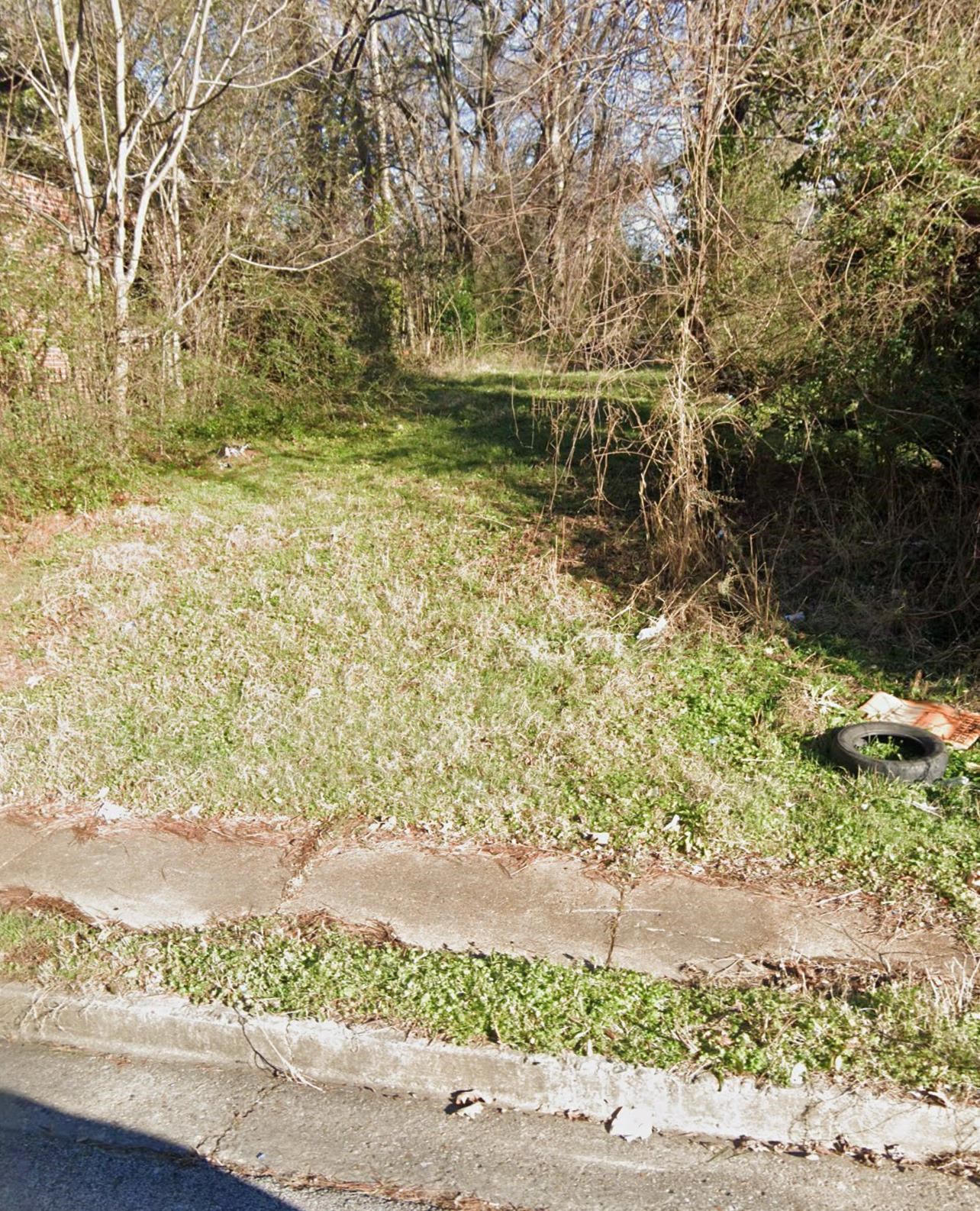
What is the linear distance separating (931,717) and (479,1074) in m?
3.74

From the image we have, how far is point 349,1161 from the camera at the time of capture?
3068 millimetres

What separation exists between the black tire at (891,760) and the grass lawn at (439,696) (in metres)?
0.11

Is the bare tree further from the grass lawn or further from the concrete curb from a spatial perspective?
the concrete curb

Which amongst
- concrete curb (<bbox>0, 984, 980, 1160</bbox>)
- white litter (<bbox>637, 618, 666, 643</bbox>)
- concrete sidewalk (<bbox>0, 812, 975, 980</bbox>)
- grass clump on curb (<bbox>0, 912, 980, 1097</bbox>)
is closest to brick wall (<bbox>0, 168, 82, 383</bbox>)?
concrete sidewalk (<bbox>0, 812, 975, 980</bbox>)

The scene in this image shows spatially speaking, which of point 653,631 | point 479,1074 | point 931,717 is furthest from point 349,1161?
point 653,631

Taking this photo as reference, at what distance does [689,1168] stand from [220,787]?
10.4 ft

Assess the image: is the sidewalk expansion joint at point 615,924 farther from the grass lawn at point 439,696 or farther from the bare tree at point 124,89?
the bare tree at point 124,89

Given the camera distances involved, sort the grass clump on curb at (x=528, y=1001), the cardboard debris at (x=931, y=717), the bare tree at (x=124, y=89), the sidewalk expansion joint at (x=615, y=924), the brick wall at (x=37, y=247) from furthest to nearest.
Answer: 1. the bare tree at (x=124, y=89)
2. the brick wall at (x=37, y=247)
3. the cardboard debris at (x=931, y=717)
4. the sidewalk expansion joint at (x=615, y=924)
5. the grass clump on curb at (x=528, y=1001)

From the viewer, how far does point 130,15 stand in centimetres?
1203

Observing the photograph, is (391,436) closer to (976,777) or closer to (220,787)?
(220,787)

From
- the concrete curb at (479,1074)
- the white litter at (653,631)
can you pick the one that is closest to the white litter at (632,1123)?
the concrete curb at (479,1074)

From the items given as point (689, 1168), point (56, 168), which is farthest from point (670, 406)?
point (56, 168)

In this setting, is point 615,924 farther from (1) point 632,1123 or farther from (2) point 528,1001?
(1) point 632,1123

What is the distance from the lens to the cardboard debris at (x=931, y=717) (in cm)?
558
